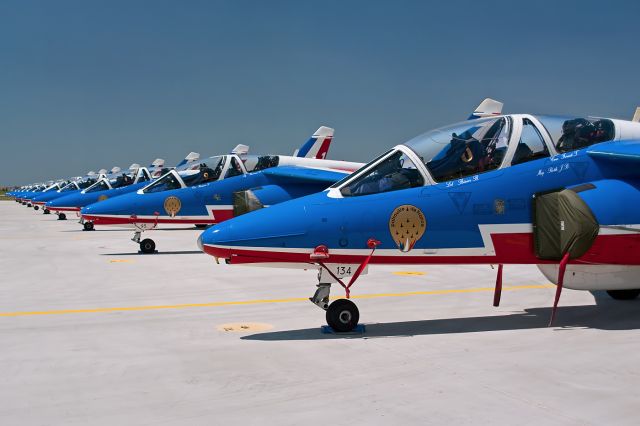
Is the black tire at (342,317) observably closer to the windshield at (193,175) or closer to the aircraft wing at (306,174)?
the aircraft wing at (306,174)

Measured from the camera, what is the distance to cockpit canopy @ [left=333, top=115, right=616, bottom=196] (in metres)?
8.23

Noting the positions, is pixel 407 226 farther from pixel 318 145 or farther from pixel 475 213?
pixel 318 145

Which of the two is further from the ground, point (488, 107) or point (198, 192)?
point (488, 107)

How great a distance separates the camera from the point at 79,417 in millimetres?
4812

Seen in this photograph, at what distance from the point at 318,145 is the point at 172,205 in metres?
12.7

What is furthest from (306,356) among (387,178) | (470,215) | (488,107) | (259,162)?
(259,162)

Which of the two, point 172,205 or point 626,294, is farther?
point 172,205

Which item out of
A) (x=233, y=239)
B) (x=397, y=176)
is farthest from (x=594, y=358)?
(x=233, y=239)

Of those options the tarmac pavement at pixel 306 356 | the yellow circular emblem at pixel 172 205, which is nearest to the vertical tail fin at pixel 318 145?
the yellow circular emblem at pixel 172 205

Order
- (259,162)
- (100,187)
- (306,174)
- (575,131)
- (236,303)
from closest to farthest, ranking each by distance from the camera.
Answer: (575,131), (236,303), (306,174), (259,162), (100,187)

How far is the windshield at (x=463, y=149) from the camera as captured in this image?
827 cm

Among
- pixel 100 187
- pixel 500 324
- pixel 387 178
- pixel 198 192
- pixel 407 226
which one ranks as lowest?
pixel 500 324

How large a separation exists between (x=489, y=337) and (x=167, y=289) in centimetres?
636

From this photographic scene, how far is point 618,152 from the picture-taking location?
8102mm
